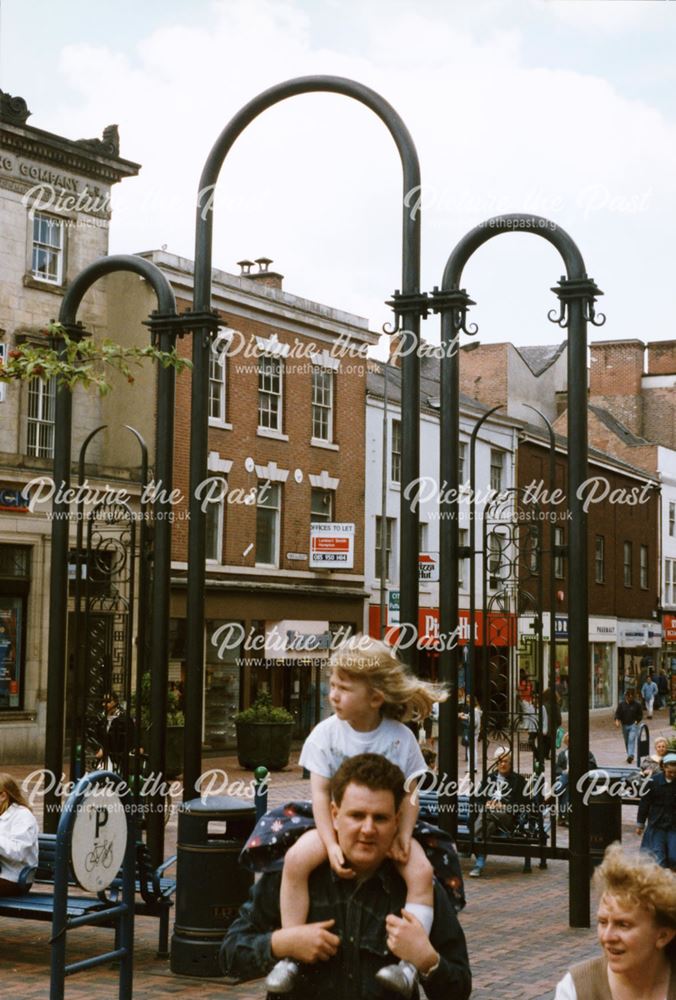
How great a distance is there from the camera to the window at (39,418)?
1072 inches

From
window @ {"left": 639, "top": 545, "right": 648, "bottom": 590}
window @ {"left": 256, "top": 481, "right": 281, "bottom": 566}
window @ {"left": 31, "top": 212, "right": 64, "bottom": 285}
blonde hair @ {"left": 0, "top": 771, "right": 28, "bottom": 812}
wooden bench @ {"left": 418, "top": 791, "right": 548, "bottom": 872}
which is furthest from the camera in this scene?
window @ {"left": 639, "top": 545, "right": 648, "bottom": 590}

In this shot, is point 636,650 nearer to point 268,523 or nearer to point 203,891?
point 268,523

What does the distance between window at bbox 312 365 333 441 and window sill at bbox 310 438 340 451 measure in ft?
0.41

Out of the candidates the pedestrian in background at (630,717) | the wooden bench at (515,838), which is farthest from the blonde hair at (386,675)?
the pedestrian in background at (630,717)

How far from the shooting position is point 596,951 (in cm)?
934

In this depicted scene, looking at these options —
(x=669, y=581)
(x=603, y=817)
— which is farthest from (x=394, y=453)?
(x=603, y=817)

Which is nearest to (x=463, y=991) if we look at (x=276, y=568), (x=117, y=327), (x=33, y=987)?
(x=33, y=987)

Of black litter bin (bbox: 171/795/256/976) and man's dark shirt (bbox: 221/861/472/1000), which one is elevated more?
man's dark shirt (bbox: 221/861/472/1000)

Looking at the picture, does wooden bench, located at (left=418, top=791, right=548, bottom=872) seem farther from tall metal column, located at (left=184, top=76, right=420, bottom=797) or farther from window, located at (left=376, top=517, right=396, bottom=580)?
window, located at (left=376, top=517, right=396, bottom=580)

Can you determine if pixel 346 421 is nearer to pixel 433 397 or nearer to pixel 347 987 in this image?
pixel 433 397

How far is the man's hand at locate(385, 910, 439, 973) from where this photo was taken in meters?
3.38

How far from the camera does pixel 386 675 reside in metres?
4.24

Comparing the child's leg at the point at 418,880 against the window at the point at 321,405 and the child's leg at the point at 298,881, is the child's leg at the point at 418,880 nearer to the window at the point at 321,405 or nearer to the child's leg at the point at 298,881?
the child's leg at the point at 298,881

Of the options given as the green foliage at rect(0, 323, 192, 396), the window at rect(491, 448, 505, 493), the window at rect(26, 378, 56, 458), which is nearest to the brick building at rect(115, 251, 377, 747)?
the window at rect(26, 378, 56, 458)
